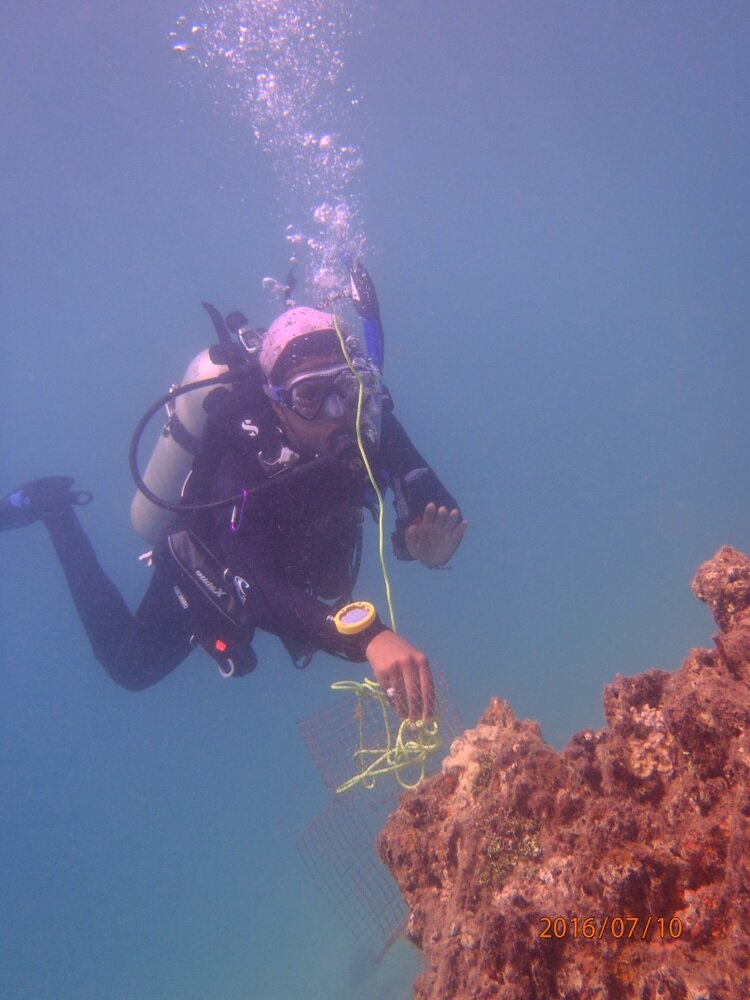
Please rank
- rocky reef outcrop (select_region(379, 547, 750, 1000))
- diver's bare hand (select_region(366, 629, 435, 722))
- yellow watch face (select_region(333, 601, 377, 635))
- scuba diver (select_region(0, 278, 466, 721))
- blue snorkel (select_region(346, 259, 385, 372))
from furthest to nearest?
1. blue snorkel (select_region(346, 259, 385, 372))
2. scuba diver (select_region(0, 278, 466, 721))
3. yellow watch face (select_region(333, 601, 377, 635))
4. diver's bare hand (select_region(366, 629, 435, 722))
5. rocky reef outcrop (select_region(379, 547, 750, 1000))

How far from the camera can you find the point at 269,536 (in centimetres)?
458

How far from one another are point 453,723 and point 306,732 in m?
1.04

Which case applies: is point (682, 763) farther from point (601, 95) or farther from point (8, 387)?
point (8, 387)

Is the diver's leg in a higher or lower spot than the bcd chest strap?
higher

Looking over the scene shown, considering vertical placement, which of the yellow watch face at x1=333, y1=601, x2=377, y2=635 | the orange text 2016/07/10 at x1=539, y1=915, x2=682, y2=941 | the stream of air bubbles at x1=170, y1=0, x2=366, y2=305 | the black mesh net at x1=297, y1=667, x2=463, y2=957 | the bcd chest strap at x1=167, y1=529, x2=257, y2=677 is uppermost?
the stream of air bubbles at x1=170, y1=0, x2=366, y2=305

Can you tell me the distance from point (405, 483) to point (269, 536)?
1.39m

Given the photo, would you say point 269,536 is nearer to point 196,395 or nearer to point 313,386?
Answer: point 313,386

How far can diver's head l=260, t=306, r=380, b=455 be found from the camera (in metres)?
4.45

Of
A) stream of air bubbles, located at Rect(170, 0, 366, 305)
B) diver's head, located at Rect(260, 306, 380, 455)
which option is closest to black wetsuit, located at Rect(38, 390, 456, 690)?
diver's head, located at Rect(260, 306, 380, 455)

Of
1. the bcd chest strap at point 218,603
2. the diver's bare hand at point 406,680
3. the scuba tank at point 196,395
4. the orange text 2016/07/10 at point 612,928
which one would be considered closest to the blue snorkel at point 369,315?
the scuba tank at point 196,395

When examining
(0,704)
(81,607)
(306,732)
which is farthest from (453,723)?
(0,704)

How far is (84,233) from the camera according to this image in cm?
2919

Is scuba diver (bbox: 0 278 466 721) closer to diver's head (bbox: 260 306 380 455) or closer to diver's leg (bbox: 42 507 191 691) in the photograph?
diver's head (bbox: 260 306 380 455)

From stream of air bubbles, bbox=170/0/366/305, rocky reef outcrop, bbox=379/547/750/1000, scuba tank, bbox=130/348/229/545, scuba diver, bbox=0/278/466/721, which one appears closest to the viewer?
rocky reef outcrop, bbox=379/547/750/1000
